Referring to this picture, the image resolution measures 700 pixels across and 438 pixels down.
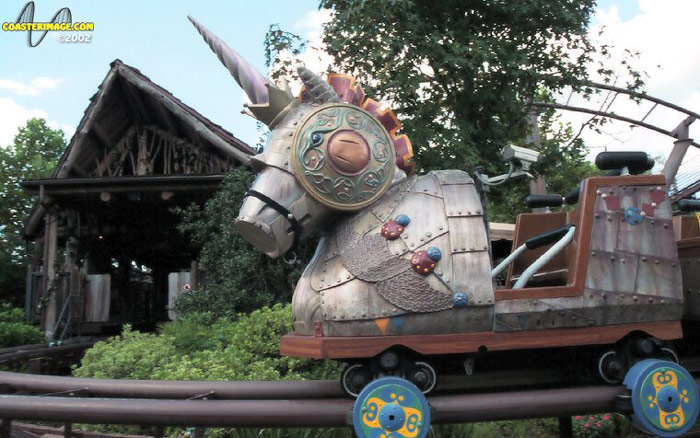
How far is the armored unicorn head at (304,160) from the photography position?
2.75 meters

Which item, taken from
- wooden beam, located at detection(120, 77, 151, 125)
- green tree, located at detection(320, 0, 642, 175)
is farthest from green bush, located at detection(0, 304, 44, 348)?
green tree, located at detection(320, 0, 642, 175)

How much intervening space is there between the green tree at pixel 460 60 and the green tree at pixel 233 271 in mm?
2291

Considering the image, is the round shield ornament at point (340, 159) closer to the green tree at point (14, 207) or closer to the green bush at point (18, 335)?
the green bush at point (18, 335)

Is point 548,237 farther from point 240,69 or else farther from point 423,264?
point 240,69

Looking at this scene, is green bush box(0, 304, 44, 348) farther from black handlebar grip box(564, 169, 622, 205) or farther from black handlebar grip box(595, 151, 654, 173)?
black handlebar grip box(595, 151, 654, 173)

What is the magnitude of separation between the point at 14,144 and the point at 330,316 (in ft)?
83.7

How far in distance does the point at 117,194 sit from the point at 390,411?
30.6ft

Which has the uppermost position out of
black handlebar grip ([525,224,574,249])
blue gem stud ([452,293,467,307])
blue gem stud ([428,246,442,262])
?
black handlebar grip ([525,224,574,249])

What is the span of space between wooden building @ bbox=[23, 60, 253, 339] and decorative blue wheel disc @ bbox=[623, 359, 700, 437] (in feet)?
23.9

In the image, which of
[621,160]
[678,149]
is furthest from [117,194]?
[621,160]

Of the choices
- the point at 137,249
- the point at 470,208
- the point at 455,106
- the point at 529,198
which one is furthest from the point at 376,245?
the point at 137,249

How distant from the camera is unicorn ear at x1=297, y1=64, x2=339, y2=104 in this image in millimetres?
2936

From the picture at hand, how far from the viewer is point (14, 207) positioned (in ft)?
73.9

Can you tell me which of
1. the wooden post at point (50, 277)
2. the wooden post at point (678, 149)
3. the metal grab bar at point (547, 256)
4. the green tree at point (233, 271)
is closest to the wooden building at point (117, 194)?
the wooden post at point (50, 277)
